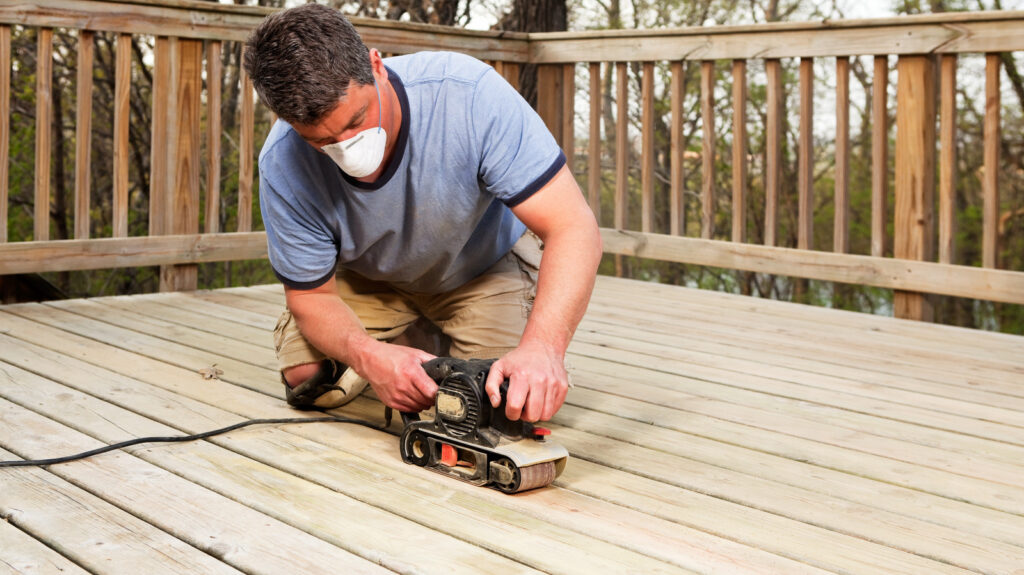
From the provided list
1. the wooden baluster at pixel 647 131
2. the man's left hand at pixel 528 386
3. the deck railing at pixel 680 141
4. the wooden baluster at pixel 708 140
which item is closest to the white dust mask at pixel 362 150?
the man's left hand at pixel 528 386

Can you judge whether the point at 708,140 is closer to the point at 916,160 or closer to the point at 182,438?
the point at 916,160

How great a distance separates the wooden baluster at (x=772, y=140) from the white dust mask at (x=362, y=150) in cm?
238

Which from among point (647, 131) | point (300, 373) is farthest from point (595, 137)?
point (300, 373)

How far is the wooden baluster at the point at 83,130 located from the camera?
154 inches

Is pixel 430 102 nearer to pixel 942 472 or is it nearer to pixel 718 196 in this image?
pixel 942 472

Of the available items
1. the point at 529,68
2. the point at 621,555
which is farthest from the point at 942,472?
the point at 529,68

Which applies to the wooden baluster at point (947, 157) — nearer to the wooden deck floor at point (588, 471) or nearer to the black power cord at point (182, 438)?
the wooden deck floor at point (588, 471)

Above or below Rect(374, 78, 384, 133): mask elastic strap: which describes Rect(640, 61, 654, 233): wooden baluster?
above

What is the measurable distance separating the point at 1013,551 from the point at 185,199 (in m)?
3.33

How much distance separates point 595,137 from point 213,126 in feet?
5.32

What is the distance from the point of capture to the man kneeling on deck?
190cm

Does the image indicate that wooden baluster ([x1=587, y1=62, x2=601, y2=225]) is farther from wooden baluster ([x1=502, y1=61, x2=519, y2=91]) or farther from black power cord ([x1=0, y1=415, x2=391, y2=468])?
black power cord ([x1=0, y1=415, x2=391, y2=468])

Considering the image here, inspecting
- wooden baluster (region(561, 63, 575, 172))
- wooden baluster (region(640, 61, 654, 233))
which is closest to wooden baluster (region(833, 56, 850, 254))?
wooden baluster (region(640, 61, 654, 233))

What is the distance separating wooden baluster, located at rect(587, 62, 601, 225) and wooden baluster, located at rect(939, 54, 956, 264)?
4.79 ft
